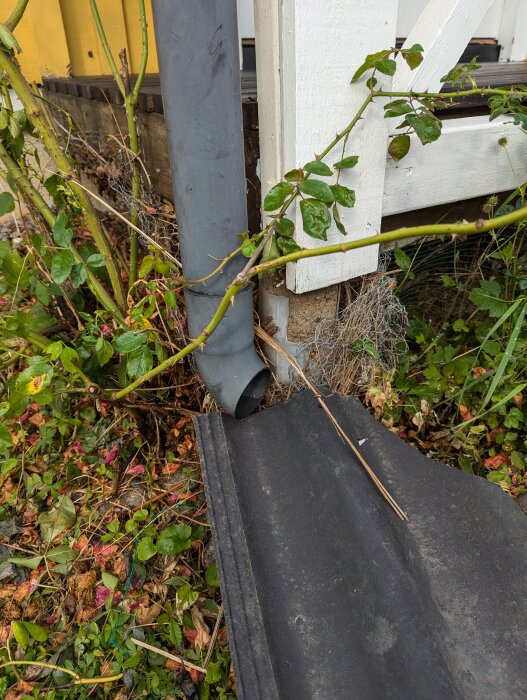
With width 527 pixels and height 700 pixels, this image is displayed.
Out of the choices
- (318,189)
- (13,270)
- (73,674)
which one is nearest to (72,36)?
(13,270)

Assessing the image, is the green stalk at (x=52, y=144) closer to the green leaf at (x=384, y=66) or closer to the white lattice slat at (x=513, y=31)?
the green leaf at (x=384, y=66)

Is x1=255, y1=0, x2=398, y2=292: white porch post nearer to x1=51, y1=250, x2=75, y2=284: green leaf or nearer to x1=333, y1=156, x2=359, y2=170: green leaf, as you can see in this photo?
x1=333, y1=156, x2=359, y2=170: green leaf

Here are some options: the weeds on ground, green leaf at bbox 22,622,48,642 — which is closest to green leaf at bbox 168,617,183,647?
the weeds on ground

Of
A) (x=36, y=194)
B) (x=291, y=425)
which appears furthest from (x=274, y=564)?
(x=36, y=194)

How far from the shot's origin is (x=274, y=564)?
1145mm

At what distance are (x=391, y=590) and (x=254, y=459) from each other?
487mm

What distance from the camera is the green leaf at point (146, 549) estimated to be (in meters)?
1.42

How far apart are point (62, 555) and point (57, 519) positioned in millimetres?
124

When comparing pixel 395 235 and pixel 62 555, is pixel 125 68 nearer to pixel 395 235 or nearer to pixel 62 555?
pixel 395 235

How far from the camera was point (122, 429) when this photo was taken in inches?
70.8

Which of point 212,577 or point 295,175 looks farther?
point 212,577

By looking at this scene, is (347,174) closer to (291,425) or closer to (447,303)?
(291,425)

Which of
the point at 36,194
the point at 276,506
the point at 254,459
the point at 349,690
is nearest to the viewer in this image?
the point at 349,690

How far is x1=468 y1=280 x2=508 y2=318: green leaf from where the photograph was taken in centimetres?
164
